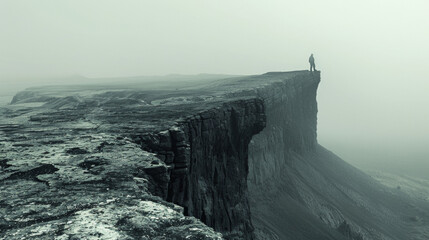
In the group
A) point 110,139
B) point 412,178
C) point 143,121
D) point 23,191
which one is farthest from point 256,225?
point 412,178

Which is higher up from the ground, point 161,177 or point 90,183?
point 90,183

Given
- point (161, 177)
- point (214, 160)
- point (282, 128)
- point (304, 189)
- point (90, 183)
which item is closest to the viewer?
point (90, 183)

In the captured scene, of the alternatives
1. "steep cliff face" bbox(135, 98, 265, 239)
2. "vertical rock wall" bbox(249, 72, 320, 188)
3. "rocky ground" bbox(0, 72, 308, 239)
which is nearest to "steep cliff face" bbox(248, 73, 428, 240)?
"vertical rock wall" bbox(249, 72, 320, 188)

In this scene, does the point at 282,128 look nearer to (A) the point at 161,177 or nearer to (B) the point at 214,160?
(B) the point at 214,160

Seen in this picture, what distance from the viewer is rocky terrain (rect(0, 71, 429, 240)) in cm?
800

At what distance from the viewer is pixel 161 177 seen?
40.1 feet

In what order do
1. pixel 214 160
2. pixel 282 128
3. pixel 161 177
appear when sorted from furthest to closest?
pixel 282 128, pixel 214 160, pixel 161 177

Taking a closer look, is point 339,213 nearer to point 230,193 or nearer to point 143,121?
point 230,193

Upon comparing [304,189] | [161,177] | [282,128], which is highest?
[161,177]

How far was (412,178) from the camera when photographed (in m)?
122

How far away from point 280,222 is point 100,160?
108 ft

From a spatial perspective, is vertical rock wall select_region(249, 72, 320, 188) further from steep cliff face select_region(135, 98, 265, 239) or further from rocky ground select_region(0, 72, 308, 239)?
rocky ground select_region(0, 72, 308, 239)

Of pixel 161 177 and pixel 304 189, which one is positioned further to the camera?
pixel 304 189

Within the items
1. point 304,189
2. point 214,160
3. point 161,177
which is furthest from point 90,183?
point 304,189
